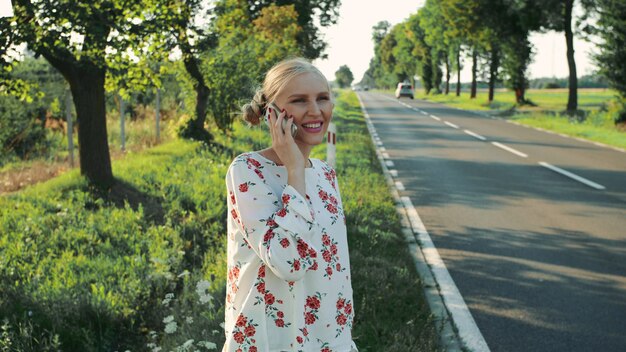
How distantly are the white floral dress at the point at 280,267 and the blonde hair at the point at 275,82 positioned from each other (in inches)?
8.0

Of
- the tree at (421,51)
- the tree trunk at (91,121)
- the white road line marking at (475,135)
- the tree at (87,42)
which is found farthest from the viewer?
the tree at (421,51)

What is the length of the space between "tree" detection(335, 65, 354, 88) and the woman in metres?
175

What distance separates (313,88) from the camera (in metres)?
2.15

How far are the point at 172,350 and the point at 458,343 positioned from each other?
1953 millimetres

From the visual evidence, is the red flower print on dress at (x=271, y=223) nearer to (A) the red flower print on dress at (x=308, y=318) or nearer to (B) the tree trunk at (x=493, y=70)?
(A) the red flower print on dress at (x=308, y=318)

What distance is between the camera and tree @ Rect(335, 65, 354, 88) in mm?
175950

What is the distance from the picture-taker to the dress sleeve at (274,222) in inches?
75.0

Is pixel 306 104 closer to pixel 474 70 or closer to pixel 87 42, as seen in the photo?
pixel 87 42

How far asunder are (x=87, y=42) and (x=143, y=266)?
3.60 metres

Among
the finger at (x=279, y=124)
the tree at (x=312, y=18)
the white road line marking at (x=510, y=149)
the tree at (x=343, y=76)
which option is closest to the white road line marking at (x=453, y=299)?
the finger at (x=279, y=124)

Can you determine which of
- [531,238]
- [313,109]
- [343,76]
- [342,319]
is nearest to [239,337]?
[342,319]

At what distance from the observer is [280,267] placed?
1.89 meters

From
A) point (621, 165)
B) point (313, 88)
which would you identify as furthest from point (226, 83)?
point (313, 88)

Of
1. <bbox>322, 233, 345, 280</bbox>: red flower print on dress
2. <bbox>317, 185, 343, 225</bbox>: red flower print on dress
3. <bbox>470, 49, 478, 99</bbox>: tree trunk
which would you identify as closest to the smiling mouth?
<bbox>317, 185, 343, 225</bbox>: red flower print on dress
